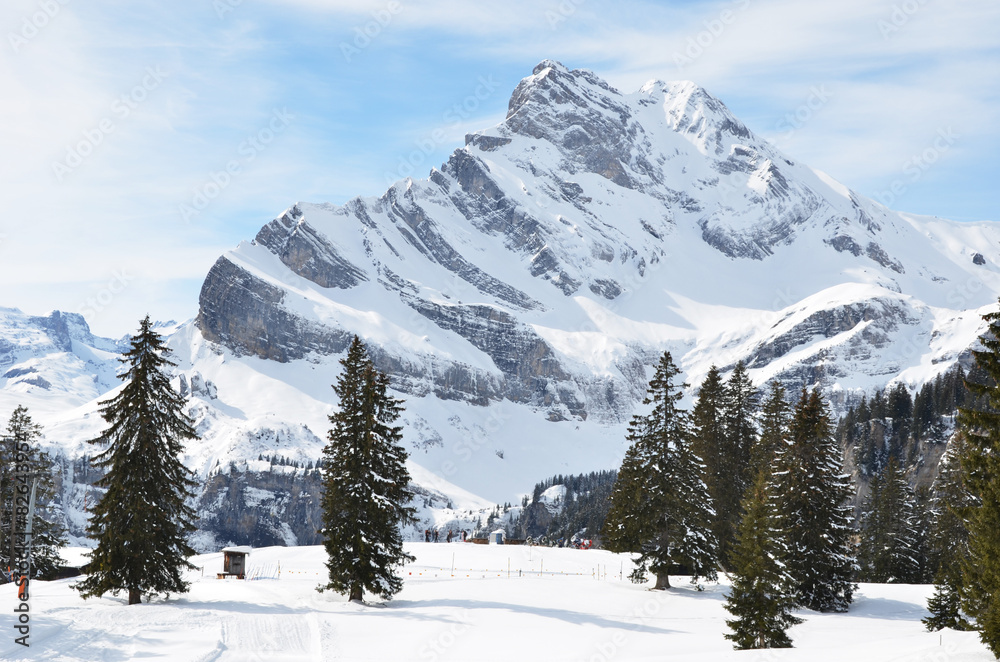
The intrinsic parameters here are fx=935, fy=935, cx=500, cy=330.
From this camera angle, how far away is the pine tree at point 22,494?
4506 centimetres

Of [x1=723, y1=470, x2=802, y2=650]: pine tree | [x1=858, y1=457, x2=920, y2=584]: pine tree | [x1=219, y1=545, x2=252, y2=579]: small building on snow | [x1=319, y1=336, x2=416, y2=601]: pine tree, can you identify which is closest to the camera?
[x1=723, y1=470, x2=802, y2=650]: pine tree

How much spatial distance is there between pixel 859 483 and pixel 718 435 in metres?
Answer: 85.2

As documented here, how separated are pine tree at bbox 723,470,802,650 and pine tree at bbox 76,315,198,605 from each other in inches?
906

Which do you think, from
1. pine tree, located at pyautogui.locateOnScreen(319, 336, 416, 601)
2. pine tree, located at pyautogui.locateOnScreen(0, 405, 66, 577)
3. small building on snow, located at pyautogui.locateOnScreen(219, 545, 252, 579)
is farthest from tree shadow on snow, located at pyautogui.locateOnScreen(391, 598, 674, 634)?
pine tree, located at pyautogui.locateOnScreen(0, 405, 66, 577)

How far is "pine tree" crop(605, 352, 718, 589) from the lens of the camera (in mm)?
51031

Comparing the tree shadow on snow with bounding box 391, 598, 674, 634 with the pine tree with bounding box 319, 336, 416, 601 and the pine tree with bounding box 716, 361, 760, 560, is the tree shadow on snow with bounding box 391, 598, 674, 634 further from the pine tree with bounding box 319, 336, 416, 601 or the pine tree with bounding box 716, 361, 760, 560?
the pine tree with bounding box 716, 361, 760, 560

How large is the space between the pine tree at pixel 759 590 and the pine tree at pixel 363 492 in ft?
55.0

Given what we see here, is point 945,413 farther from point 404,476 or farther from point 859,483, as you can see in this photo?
point 404,476

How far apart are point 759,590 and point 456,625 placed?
41.2 ft

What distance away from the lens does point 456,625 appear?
3925 cm

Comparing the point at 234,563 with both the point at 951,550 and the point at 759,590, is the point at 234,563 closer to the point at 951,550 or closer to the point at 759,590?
the point at 759,590

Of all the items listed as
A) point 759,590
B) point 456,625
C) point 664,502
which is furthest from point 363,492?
point 759,590

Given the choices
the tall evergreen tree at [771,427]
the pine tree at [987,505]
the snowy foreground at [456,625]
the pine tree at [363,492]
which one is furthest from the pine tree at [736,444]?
the pine tree at [987,505]

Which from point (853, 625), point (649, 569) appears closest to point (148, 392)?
point (649, 569)
